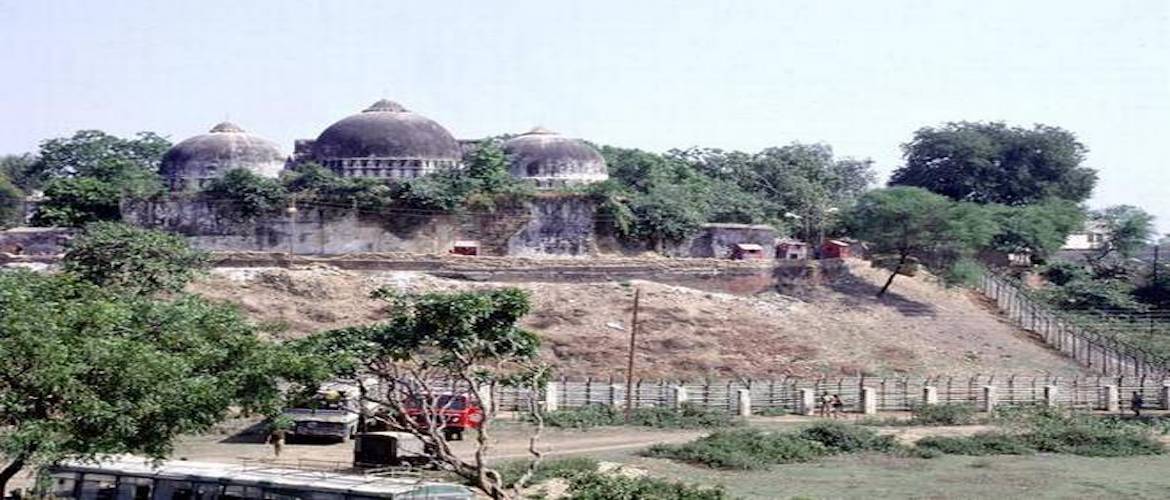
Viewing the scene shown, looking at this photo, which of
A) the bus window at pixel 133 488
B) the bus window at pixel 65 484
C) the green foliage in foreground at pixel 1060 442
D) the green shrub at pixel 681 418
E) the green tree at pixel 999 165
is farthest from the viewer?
the green tree at pixel 999 165

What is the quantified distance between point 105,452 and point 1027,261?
48.8 m

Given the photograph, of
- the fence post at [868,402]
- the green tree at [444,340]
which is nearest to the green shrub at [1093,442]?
the fence post at [868,402]

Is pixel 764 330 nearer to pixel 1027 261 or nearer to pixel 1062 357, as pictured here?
pixel 1062 357

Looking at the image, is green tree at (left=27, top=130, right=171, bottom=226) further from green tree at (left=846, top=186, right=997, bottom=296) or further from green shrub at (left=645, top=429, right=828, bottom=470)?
green shrub at (left=645, top=429, right=828, bottom=470)

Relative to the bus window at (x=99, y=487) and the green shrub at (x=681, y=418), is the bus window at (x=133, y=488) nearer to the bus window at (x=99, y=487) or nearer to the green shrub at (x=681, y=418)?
the bus window at (x=99, y=487)

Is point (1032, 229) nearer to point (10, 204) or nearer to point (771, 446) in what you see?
point (771, 446)

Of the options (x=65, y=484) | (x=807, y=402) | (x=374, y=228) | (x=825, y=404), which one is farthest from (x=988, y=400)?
(x=65, y=484)

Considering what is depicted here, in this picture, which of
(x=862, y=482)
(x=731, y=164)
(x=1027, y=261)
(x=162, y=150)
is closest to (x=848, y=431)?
(x=862, y=482)

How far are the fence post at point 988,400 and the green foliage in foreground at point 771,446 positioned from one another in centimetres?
718

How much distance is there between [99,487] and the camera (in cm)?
2375

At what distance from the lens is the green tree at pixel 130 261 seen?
4381 centimetres

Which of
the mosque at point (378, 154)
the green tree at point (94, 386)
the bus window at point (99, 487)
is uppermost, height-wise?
the mosque at point (378, 154)

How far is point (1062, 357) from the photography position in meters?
49.8

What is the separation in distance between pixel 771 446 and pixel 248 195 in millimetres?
27635
